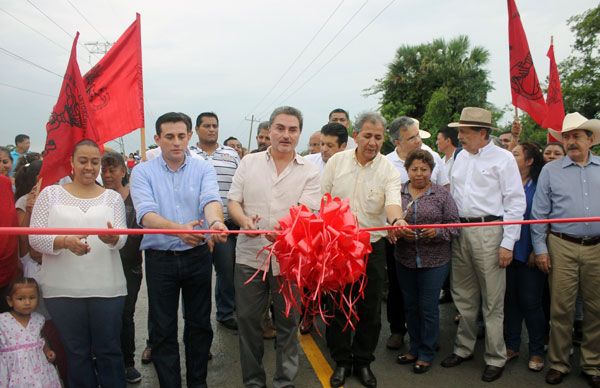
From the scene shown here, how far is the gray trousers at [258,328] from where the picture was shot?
383cm

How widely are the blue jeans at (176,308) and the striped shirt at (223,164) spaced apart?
1.57m

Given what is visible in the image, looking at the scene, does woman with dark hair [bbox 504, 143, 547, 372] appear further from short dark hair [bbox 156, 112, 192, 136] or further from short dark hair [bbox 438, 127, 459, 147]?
short dark hair [bbox 156, 112, 192, 136]

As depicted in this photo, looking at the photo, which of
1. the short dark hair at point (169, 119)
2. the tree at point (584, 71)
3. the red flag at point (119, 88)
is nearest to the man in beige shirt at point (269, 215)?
the short dark hair at point (169, 119)

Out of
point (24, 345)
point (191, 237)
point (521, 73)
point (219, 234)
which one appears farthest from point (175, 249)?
point (521, 73)

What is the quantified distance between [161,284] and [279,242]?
126 centimetres

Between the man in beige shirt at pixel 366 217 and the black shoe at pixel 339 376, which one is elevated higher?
the man in beige shirt at pixel 366 217

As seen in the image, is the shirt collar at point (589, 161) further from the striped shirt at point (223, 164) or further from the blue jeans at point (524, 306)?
the striped shirt at point (223, 164)

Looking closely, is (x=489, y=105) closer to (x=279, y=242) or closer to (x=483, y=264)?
(x=483, y=264)

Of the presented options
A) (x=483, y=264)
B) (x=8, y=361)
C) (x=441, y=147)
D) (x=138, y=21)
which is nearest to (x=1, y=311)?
(x=8, y=361)

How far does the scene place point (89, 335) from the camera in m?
3.47

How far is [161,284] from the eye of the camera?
12.0ft

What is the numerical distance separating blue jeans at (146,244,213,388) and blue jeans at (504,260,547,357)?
2.93m

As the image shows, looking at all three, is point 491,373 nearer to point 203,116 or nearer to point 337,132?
point 337,132

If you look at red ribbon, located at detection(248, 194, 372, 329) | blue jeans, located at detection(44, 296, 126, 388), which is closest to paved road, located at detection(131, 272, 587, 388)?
blue jeans, located at detection(44, 296, 126, 388)
